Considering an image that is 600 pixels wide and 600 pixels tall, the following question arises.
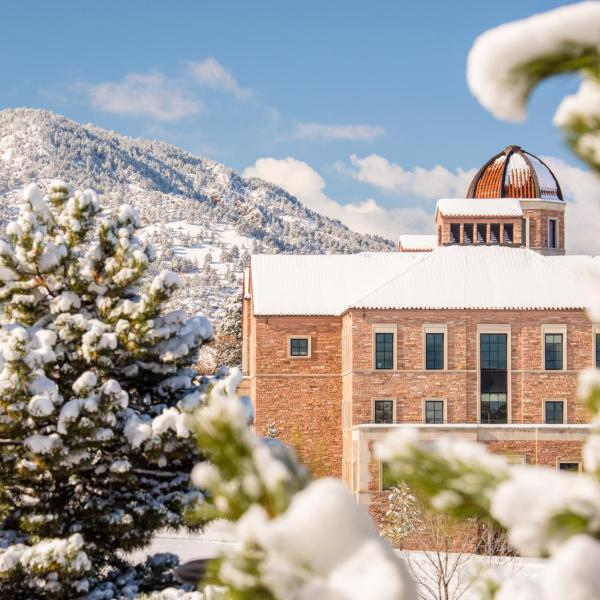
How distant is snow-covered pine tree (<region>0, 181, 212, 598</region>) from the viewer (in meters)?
12.1

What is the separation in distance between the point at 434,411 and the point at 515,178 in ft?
61.3

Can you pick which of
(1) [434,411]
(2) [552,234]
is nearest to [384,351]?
(1) [434,411]

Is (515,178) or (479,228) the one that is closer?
(479,228)

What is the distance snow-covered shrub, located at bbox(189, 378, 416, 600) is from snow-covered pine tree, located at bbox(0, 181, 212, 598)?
33.5 ft

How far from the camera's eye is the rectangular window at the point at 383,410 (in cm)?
3403

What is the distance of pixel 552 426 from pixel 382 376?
6.16 metres

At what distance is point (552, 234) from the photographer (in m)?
46.3

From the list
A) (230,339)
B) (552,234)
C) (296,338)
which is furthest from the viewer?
(230,339)

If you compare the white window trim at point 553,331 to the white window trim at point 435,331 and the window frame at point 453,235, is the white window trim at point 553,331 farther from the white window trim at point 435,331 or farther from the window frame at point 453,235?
the window frame at point 453,235

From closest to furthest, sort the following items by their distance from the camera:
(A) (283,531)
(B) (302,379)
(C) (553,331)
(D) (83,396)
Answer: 1. (A) (283,531)
2. (D) (83,396)
3. (C) (553,331)
4. (B) (302,379)

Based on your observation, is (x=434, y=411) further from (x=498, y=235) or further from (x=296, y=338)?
(x=498, y=235)

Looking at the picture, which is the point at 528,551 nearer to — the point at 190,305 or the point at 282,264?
the point at 282,264

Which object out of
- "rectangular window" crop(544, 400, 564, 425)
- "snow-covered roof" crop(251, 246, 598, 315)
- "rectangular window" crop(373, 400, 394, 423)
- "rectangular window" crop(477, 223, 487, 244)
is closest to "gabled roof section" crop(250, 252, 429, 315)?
"snow-covered roof" crop(251, 246, 598, 315)

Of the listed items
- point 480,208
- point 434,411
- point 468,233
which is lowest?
point 434,411
